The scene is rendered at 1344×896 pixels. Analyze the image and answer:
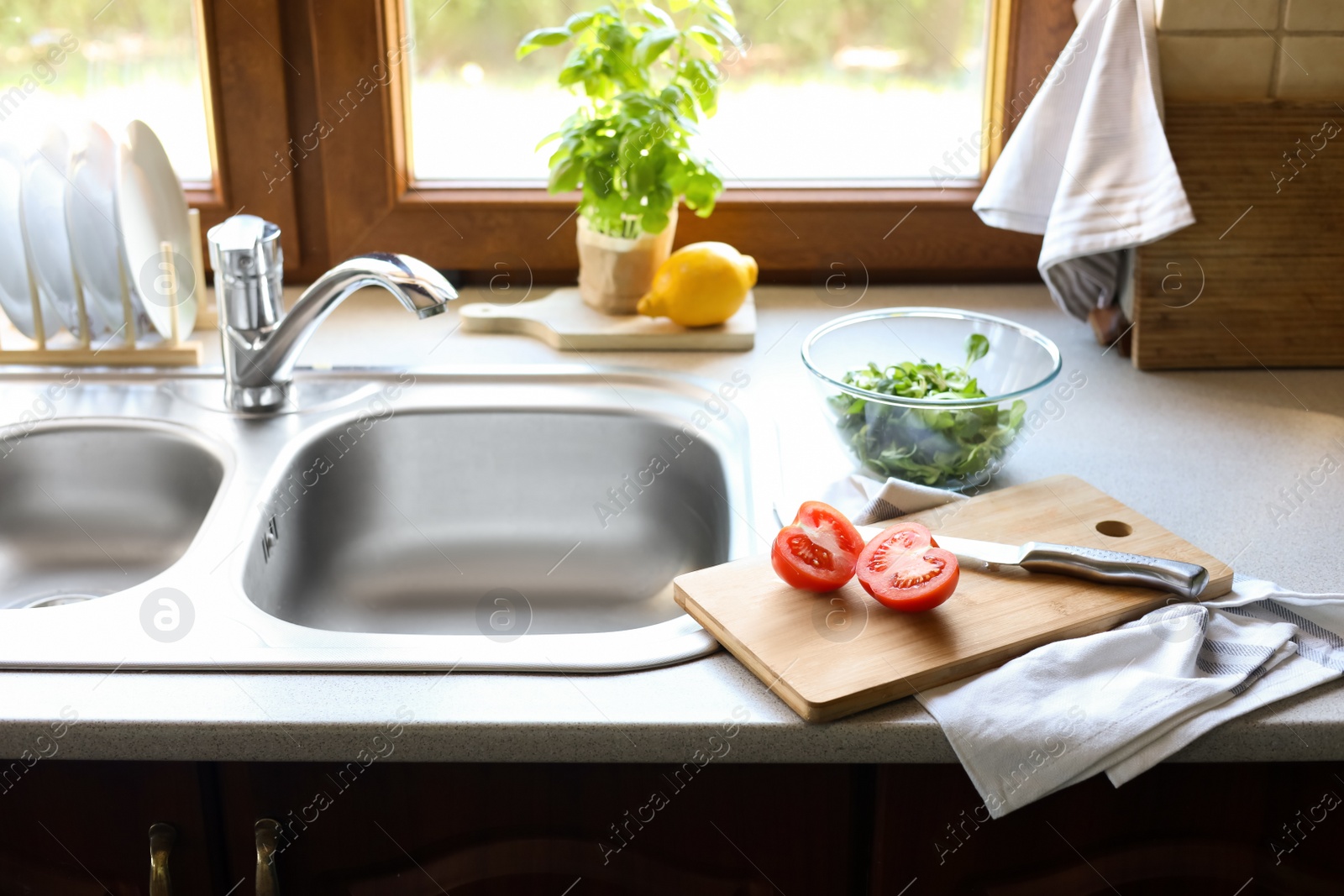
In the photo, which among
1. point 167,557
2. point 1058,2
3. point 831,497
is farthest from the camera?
point 1058,2

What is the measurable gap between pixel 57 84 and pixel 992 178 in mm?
1033

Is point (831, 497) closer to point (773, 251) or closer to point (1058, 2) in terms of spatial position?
point (773, 251)

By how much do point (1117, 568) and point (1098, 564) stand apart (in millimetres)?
12

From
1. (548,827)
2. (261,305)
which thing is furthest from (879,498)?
(261,305)

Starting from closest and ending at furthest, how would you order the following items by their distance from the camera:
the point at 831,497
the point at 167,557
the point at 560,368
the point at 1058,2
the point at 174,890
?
the point at 174,890
the point at 831,497
the point at 167,557
the point at 560,368
the point at 1058,2

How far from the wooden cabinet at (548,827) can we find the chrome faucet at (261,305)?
46 centimetres

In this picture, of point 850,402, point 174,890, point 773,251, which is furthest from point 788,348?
point 174,890

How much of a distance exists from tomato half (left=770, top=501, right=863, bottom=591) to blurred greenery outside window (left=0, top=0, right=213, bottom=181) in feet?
3.10

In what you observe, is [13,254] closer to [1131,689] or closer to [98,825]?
[98,825]

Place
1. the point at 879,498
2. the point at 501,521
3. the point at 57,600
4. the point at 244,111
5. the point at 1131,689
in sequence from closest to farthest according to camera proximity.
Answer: the point at 1131,689 < the point at 879,498 < the point at 57,600 < the point at 501,521 < the point at 244,111

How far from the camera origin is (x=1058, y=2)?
1.34 metres

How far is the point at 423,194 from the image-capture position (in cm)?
143

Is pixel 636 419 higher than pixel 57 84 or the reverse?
the reverse

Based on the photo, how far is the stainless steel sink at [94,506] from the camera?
1.10 meters
